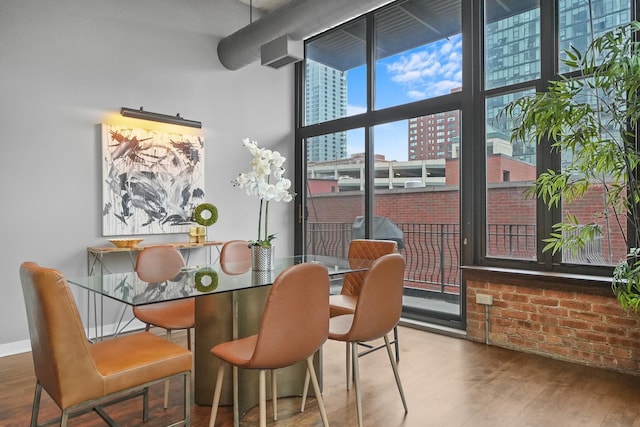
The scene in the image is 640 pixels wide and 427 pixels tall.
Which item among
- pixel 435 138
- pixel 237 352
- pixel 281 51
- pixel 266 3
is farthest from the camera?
pixel 266 3

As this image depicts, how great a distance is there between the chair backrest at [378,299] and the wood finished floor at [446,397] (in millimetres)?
549

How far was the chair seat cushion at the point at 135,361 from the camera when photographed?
1681 mm

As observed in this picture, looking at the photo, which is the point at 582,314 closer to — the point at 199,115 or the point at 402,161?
the point at 402,161

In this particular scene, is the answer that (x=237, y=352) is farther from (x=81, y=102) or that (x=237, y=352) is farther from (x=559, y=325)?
(x=81, y=102)

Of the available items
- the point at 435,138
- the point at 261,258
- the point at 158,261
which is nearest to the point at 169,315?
the point at 158,261

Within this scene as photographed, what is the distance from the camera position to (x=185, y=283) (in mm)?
2266

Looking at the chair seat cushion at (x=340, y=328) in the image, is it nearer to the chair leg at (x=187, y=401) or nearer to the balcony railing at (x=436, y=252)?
the chair leg at (x=187, y=401)

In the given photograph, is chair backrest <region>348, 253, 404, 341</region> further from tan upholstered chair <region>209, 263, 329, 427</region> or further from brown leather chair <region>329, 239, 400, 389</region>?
brown leather chair <region>329, 239, 400, 389</region>

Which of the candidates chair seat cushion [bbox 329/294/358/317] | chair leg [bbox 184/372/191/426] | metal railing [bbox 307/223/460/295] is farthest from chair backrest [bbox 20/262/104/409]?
metal railing [bbox 307/223/460/295]

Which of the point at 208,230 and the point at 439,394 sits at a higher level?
the point at 208,230

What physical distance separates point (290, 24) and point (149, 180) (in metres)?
2.11

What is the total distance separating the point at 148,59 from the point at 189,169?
3.95 feet

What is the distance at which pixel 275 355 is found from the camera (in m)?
1.81

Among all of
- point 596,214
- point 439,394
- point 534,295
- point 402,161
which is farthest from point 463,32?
point 439,394
